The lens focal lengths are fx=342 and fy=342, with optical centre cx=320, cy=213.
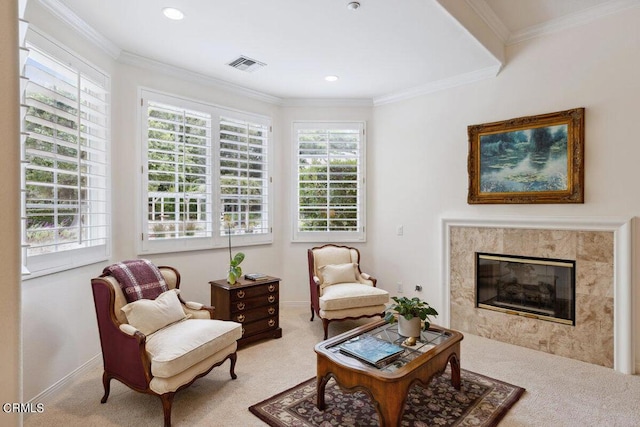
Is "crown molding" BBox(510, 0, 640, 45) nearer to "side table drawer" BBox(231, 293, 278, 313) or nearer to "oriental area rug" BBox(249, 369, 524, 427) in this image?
"oriental area rug" BBox(249, 369, 524, 427)

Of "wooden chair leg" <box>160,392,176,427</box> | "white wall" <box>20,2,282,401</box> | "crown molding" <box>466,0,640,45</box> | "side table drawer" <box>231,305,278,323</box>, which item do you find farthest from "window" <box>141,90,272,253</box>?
"crown molding" <box>466,0,640,45</box>

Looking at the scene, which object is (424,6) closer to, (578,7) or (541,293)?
(578,7)

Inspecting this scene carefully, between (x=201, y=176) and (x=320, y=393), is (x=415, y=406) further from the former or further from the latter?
(x=201, y=176)

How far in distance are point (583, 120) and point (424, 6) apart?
190cm

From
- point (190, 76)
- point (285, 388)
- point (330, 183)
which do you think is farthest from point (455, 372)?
point (190, 76)

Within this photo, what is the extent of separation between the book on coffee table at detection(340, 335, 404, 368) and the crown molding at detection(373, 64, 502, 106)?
10.3ft

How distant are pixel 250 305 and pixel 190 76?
8.86 feet

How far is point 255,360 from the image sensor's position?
10.7 ft

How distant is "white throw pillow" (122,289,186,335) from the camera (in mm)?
2523

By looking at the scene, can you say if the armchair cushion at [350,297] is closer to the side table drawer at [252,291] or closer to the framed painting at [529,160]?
the side table drawer at [252,291]

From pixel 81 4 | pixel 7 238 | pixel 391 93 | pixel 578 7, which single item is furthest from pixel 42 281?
pixel 578 7

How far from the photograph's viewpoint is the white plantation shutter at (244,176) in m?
4.32

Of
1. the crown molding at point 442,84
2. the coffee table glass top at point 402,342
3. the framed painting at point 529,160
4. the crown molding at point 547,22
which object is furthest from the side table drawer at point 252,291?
the crown molding at point 547,22

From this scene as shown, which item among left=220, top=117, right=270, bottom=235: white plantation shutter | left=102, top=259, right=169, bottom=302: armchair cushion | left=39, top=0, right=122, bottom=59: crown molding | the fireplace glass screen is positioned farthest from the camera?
left=220, top=117, right=270, bottom=235: white plantation shutter
